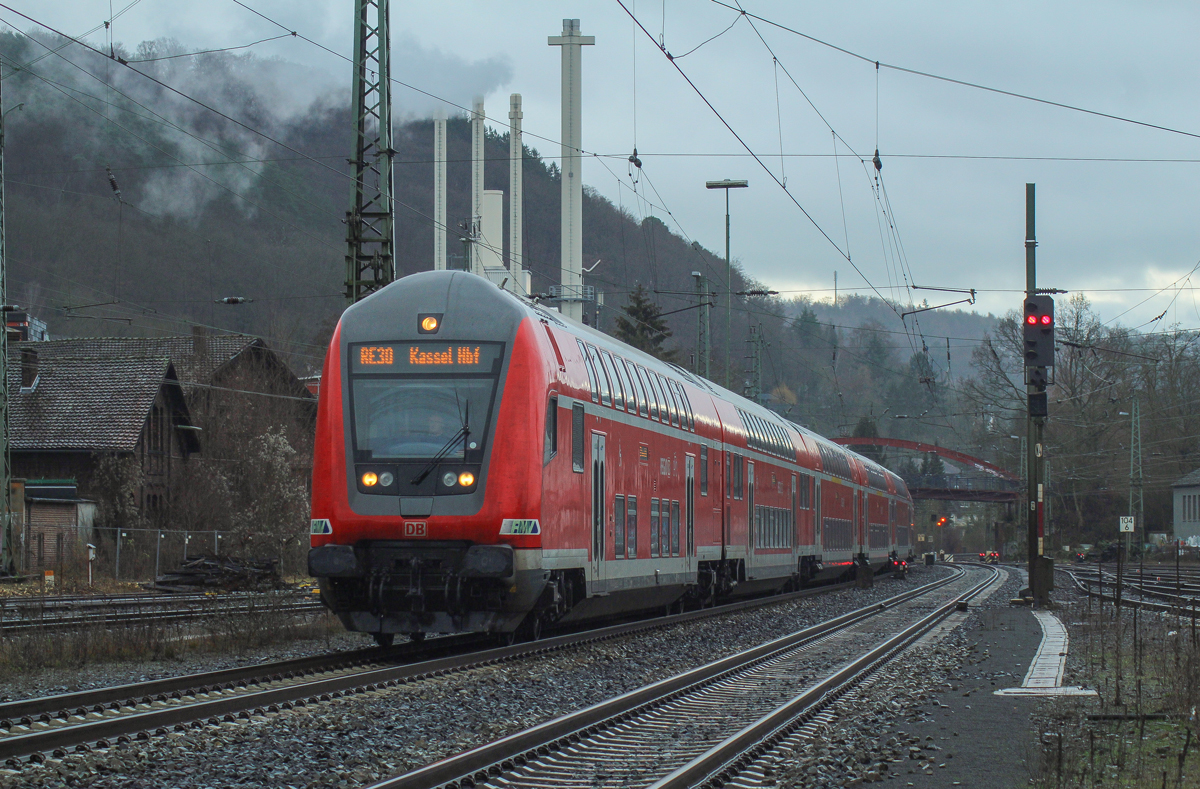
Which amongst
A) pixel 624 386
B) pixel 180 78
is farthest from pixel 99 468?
pixel 180 78

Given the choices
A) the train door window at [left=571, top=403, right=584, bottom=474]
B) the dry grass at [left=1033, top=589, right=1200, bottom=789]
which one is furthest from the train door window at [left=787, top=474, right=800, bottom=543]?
the train door window at [left=571, top=403, right=584, bottom=474]

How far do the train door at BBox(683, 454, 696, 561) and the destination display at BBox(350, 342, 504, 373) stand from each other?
8.06 m

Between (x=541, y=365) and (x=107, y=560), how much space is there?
80.3ft

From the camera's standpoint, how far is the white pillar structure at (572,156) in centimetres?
8356

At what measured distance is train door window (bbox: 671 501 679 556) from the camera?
21.3m

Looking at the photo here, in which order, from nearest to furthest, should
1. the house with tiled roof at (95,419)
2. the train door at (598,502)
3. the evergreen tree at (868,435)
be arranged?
the train door at (598,502) < the house with tiled roof at (95,419) < the evergreen tree at (868,435)

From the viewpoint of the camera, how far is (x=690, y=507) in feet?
74.0

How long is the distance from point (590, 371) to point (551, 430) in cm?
218

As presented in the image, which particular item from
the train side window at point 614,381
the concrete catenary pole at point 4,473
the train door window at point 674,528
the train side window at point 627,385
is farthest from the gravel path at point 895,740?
the concrete catenary pole at point 4,473

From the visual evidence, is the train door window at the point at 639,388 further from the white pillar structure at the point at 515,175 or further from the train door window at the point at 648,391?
the white pillar structure at the point at 515,175

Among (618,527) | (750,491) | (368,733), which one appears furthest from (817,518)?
(368,733)

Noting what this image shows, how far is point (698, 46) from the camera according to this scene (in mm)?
20312

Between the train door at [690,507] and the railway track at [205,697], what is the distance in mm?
6965

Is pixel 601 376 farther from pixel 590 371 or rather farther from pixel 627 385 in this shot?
pixel 627 385
